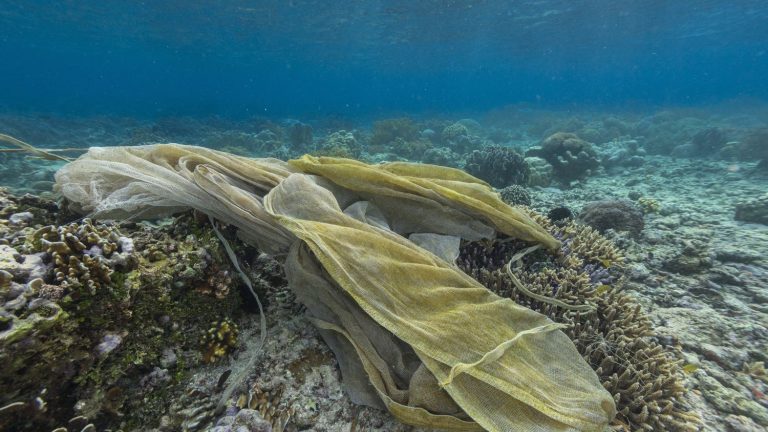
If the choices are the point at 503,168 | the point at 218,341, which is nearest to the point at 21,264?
the point at 218,341

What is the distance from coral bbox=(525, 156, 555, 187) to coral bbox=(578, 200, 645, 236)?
13.8 feet

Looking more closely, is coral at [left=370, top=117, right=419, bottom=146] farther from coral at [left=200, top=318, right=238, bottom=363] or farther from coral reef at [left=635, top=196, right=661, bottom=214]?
coral at [left=200, top=318, right=238, bottom=363]

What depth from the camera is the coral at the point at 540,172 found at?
415 inches

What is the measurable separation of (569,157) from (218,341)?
40.6 feet

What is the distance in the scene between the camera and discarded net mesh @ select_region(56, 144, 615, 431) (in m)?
1.87

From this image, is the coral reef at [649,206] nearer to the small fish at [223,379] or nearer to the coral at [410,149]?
the small fish at [223,379]

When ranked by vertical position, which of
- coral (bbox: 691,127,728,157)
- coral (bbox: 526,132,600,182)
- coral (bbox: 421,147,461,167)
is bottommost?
coral (bbox: 421,147,461,167)

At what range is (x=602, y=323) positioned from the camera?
302cm

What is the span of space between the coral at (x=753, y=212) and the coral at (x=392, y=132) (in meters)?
15.1

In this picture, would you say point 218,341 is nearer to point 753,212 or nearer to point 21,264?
point 21,264

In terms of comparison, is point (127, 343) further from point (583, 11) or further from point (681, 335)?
point (583, 11)

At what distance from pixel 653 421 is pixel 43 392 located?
11.9 ft

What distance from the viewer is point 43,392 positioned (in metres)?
1.58

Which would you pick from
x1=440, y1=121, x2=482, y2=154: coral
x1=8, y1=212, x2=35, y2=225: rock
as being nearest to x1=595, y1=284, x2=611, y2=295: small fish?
x1=8, y1=212, x2=35, y2=225: rock
